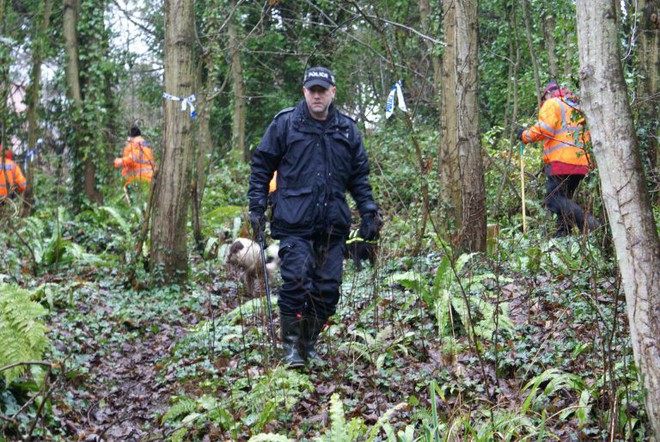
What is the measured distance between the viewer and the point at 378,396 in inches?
233

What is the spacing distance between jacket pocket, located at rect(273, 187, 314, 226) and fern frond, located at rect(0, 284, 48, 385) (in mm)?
2063

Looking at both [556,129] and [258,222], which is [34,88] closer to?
[556,129]

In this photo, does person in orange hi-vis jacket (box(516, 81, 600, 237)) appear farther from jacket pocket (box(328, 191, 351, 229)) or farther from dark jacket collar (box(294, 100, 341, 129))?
jacket pocket (box(328, 191, 351, 229))

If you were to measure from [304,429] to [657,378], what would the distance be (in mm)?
2347

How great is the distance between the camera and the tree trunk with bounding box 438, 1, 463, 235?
9633 mm

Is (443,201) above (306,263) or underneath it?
above

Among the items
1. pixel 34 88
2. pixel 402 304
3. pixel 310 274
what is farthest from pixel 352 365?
pixel 34 88

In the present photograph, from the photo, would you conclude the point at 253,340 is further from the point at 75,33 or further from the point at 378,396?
the point at 75,33

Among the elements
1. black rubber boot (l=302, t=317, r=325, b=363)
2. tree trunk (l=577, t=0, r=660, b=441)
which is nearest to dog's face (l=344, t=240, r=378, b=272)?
black rubber boot (l=302, t=317, r=325, b=363)

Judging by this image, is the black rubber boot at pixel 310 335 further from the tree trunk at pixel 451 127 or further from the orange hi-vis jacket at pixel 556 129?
the orange hi-vis jacket at pixel 556 129

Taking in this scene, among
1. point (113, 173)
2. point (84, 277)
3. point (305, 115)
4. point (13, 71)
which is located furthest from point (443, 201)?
point (13, 71)

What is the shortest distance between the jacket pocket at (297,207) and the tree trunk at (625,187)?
284 cm

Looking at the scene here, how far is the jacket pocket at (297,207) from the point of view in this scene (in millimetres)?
6617

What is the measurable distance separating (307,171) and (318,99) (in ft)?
2.03
